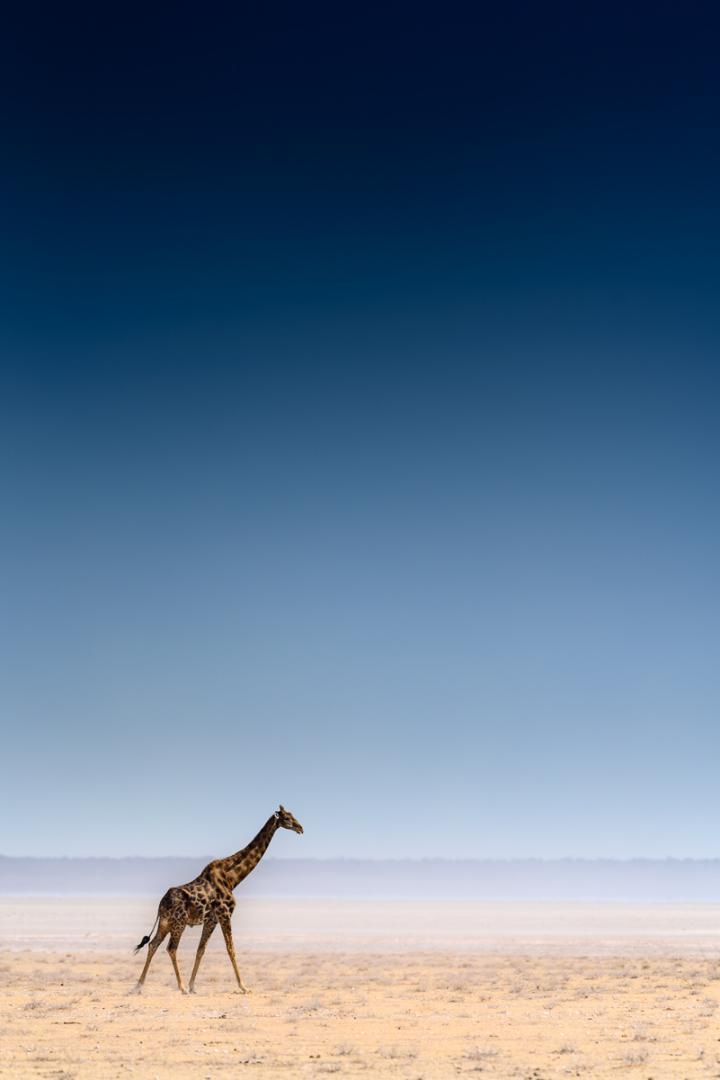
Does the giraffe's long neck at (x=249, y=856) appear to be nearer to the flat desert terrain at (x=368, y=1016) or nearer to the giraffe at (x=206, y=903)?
the giraffe at (x=206, y=903)

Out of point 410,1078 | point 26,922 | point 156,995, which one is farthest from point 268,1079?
point 26,922

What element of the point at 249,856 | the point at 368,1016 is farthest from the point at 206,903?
the point at 368,1016

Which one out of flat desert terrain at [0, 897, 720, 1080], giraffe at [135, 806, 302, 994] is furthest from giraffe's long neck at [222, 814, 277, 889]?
flat desert terrain at [0, 897, 720, 1080]

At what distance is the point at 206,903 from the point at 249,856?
154 cm

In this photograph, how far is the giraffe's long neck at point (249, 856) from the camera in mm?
25375

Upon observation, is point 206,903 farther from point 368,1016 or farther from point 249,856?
point 368,1016

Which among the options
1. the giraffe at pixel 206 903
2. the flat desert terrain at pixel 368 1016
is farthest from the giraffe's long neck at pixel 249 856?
the flat desert terrain at pixel 368 1016

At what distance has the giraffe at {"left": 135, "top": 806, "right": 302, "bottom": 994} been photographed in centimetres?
2411

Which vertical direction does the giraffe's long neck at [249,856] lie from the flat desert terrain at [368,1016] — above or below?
above

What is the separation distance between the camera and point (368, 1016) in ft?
77.6

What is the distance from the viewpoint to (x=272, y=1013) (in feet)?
77.2

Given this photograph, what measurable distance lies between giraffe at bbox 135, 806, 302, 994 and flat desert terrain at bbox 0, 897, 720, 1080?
1141 millimetres

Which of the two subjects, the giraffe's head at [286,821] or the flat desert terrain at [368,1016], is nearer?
the flat desert terrain at [368,1016]

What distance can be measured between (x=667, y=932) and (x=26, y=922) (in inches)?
1433
